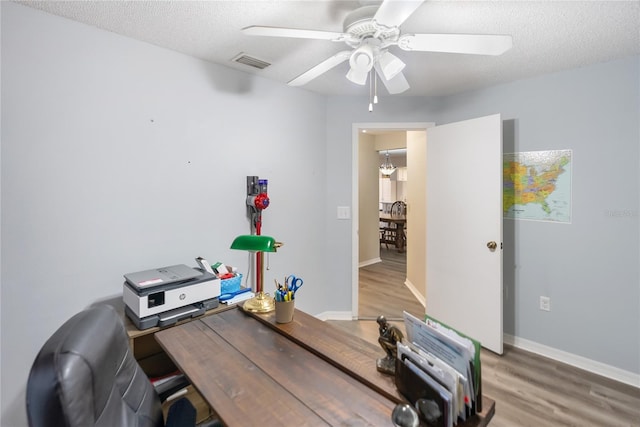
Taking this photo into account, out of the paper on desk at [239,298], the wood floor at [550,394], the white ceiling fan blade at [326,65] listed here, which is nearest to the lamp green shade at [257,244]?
the paper on desk at [239,298]

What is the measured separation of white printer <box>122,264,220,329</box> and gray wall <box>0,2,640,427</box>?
0.34 metres

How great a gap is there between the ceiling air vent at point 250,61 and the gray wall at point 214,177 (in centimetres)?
18

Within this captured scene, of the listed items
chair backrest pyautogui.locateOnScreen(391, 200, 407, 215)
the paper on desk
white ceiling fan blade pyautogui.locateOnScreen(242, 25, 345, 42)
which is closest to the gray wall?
the paper on desk

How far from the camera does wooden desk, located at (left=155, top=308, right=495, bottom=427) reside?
917 millimetres

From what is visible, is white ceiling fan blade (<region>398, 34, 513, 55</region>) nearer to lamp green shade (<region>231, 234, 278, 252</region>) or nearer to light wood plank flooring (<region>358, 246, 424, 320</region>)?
lamp green shade (<region>231, 234, 278, 252</region>)

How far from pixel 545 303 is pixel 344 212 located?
1898mm

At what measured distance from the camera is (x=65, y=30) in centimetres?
170

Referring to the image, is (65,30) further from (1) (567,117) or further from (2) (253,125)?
(1) (567,117)

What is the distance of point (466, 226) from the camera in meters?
2.77

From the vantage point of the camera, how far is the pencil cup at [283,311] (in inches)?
58.4

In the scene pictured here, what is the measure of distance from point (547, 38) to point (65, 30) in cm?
279

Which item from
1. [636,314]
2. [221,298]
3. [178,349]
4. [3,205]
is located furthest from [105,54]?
[636,314]

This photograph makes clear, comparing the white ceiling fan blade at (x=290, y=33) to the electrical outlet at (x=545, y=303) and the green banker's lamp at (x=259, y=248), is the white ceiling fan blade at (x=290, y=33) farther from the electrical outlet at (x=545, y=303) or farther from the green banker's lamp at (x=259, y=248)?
the electrical outlet at (x=545, y=303)

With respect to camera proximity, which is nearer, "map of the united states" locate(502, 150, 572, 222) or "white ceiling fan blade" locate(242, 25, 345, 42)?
"white ceiling fan blade" locate(242, 25, 345, 42)
